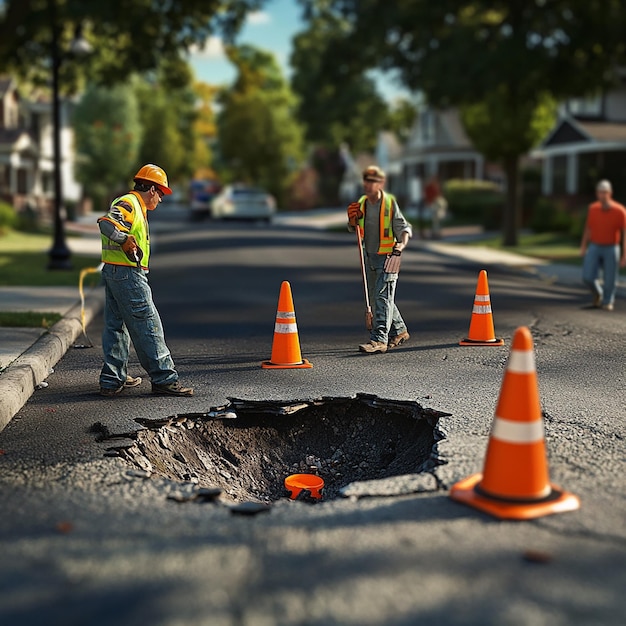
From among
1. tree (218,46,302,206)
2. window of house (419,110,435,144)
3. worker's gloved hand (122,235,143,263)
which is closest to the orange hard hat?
worker's gloved hand (122,235,143,263)

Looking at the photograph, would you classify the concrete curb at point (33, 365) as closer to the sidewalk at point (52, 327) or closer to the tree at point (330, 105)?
the sidewalk at point (52, 327)

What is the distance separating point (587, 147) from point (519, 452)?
35.6 m

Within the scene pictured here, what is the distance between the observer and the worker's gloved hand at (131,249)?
6824 mm

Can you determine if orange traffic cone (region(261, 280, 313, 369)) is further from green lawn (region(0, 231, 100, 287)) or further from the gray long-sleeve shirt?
green lawn (region(0, 231, 100, 287))

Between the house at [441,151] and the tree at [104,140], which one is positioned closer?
the tree at [104,140]

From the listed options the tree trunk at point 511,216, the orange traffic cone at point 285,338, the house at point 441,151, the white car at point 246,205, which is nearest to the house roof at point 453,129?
the house at point 441,151

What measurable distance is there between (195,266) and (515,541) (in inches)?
653

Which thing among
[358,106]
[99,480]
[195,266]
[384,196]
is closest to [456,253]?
[195,266]

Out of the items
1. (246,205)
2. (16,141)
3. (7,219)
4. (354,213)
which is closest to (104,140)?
(16,141)

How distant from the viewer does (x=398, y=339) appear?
9.67 m

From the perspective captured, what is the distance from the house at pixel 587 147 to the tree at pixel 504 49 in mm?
7800

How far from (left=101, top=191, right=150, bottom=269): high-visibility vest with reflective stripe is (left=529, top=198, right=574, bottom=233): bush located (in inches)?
1079

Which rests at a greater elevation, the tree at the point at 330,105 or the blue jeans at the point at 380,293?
the tree at the point at 330,105

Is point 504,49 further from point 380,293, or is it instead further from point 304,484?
point 304,484
